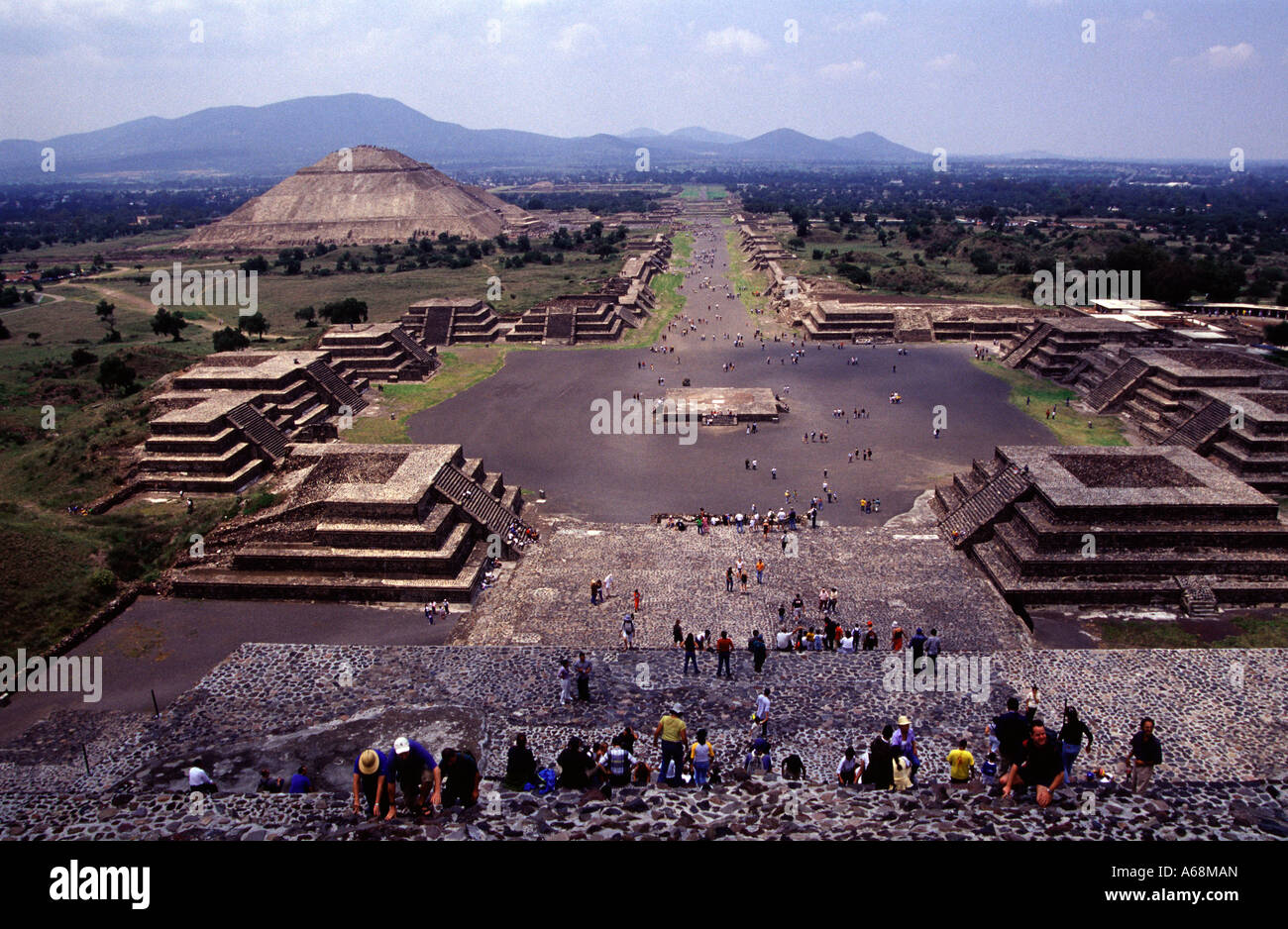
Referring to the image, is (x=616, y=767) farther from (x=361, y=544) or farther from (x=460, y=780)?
(x=361, y=544)

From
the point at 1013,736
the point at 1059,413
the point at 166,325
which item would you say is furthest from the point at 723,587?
the point at 166,325

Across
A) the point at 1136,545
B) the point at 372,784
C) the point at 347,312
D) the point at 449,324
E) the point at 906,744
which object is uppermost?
the point at 347,312

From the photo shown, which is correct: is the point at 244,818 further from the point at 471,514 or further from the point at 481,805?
the point at 471,514

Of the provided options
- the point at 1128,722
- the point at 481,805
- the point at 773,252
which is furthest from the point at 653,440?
the point at 773,252

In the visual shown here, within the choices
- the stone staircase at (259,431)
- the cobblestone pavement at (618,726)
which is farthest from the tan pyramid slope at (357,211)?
the cobblestone pavement at (618,726)

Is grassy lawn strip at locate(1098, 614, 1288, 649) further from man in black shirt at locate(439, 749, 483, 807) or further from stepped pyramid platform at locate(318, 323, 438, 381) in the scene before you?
stepped pyramid platform at locate(318, 323, 438, 381)

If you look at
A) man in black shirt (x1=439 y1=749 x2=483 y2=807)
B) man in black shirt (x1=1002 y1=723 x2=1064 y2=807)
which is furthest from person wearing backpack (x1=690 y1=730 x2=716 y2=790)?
man in black shirt (x1=1002 y1=723 x2=1064 y2=807)
